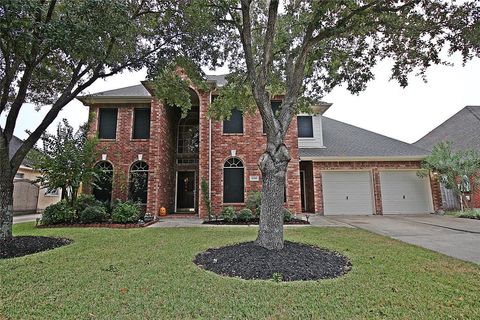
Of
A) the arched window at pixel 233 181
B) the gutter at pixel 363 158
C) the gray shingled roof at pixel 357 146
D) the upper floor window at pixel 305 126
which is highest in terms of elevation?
the upper floor window at pixel 305 126

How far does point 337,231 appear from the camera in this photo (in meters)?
8.39

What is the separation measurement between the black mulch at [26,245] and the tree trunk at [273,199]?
5.22 m

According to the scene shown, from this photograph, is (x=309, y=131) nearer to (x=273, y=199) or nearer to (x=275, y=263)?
(x=273, y=199)

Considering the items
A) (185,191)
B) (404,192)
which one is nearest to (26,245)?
(185,191)

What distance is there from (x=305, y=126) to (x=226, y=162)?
19.2ft

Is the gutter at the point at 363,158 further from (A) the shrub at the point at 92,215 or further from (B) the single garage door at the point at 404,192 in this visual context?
(A) the shrub at the point at 92,215

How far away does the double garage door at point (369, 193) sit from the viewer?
44.9 ft

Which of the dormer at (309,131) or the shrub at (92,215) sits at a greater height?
the dormer at (309,131)

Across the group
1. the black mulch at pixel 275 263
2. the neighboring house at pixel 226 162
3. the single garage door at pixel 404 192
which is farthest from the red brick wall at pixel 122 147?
the single garage door at pixel 404 192

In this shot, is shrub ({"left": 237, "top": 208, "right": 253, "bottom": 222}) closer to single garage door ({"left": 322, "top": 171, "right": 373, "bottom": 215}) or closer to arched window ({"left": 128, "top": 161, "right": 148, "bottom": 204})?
arched window ({"left": 128, "top": 161, "right": 148, "bottom": 204})

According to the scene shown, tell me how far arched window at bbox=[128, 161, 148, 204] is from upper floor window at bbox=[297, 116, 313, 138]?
8.93 meters

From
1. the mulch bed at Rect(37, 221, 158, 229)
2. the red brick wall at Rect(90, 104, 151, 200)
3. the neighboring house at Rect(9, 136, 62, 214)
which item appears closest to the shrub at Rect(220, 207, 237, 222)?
the mulch bed at Rect(37, 221, 158, 229)

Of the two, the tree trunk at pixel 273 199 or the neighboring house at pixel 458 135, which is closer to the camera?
the tree trunk at pixel 273 199

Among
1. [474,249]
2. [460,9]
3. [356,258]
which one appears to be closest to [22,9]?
[356,258]
